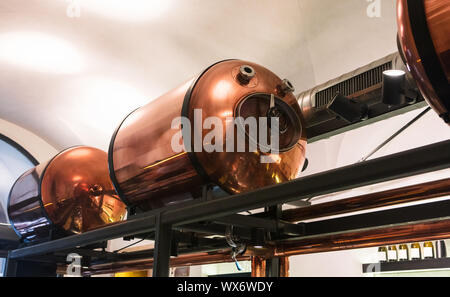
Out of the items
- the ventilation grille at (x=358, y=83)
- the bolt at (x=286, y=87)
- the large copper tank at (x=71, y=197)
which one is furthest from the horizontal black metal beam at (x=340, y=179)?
the large copper tank at (x=71, y=197)

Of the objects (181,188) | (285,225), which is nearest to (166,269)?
(181,188)

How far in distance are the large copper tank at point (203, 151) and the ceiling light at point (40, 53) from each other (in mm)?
2965

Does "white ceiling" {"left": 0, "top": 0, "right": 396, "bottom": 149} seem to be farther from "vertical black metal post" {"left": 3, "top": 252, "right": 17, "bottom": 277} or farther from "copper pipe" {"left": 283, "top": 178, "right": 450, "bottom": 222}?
"copper pipe" {"left": 283, "top": 178, "right": 450, "bottom": 222}

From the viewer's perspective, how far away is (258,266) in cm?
159

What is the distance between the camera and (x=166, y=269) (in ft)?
3.92

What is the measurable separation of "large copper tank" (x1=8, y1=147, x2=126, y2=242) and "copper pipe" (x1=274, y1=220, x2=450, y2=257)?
0.90 meters

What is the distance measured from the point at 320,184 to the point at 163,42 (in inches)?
131

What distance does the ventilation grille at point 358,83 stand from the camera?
1562mm

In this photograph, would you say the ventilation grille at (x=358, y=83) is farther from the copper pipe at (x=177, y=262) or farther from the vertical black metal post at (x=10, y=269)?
the vertical black metal post at (x=10, y=269)

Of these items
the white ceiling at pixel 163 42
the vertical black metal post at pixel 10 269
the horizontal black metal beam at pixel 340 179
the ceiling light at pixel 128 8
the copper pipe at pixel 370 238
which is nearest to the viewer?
the horizontal black metal beam at pixel 340 179

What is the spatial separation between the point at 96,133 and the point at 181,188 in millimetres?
4568

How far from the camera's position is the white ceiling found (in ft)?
11.1

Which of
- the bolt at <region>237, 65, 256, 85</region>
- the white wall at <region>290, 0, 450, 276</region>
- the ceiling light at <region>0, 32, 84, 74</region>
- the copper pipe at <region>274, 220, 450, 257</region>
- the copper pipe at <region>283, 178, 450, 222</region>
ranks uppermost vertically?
the ceiling light at <region>0, 32, 84, 74</region>

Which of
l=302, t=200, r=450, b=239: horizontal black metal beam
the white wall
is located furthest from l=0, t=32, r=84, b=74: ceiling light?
l=302, t=200, r=450, b=239: horizontal black metal beam
